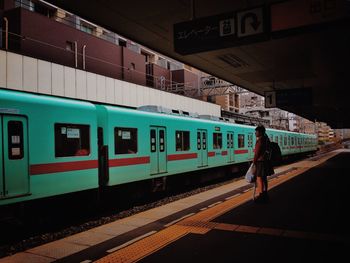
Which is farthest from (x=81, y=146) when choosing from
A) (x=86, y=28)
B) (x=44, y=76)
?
(x=86, y=28)

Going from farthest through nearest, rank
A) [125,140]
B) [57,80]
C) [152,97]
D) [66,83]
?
[152,97]
[66,83]
[57,80]
[125,140]

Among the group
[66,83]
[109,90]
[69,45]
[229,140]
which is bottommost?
[229,140]

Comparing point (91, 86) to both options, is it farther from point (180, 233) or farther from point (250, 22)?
point (180, 233)

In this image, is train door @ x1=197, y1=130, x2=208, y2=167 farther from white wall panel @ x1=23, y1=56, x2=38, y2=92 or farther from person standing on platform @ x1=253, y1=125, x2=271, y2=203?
white wall panel @ x1=23, y1=56, x2=38, y2=92

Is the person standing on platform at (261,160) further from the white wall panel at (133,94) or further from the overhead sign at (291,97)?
the white wall panel at (133,94)

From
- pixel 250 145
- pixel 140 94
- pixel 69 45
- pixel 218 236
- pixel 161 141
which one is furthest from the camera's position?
pixel 69 45

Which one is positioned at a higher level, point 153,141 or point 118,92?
point 118,92

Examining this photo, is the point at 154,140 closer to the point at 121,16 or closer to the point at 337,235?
the point at 121,16

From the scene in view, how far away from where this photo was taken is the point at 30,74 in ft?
43.8

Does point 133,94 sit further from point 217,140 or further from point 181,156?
point 181,156

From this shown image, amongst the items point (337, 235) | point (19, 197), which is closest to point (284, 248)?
point (337, 235)

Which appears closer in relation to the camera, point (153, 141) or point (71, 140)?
point (71, 140)

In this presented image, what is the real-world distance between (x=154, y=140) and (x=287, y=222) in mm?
4910

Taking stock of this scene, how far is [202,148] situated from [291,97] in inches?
238
